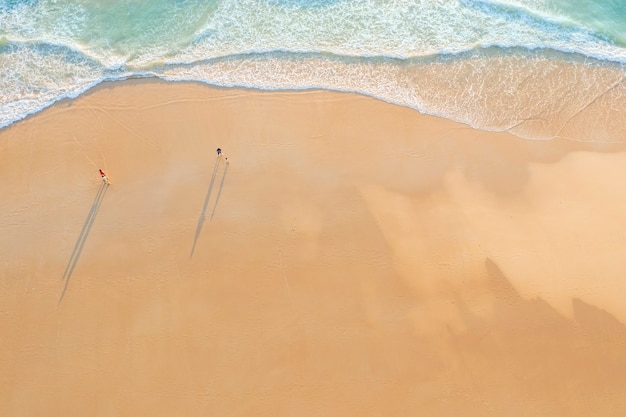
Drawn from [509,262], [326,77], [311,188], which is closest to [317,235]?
[311,188]

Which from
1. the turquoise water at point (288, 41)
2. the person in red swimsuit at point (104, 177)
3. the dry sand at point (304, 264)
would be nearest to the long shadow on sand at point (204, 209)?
the dry sand at point (304, 264)

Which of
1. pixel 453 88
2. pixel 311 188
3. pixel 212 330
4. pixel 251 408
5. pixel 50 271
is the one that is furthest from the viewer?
pixel 453 88

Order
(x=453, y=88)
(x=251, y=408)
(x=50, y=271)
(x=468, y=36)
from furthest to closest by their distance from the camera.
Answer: (x=468, y=36) < (x=453, y=88) < (x=50, y=271) < (x=251, y=408)

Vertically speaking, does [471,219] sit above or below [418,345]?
above

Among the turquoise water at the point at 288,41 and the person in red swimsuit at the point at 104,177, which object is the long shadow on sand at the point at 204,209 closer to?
the person in red swimsuit at the point at 104,177

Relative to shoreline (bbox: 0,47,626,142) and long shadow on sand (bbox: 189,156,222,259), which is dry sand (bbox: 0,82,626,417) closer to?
long shadow on sand (bbox: 189,156,222,259)

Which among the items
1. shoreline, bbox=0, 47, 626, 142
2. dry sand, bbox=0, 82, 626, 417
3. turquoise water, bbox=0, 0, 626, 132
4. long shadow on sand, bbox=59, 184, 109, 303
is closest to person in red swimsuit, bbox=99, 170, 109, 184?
long shadow on sand, bbox=59, 184, 109, 303

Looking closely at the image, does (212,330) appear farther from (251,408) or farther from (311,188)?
(311,188)

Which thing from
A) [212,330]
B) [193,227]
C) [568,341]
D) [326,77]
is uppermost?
[326,77]
